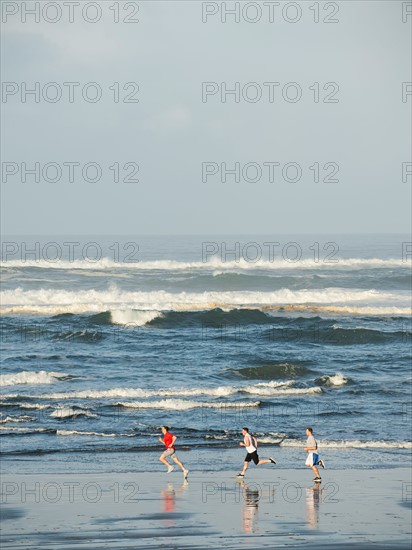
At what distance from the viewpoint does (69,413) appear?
27.3 meters

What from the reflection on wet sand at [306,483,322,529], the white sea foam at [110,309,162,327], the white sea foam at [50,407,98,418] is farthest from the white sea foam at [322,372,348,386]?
the white sea foam at [110,309,162,327]

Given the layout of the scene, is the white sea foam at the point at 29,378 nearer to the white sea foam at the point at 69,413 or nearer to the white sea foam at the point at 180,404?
the white sea foam at the point at 180,404

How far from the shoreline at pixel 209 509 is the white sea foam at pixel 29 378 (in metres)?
13.1

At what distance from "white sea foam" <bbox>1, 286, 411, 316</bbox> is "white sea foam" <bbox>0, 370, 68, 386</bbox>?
20.8m

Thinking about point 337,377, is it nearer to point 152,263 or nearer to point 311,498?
point 311,498

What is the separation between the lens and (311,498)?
58.7 feet

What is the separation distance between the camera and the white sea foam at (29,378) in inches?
1288

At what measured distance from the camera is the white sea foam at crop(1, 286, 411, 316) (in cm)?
5616

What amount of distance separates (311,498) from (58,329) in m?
30.4

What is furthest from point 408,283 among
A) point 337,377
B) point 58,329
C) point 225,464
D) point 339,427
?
point 225,464

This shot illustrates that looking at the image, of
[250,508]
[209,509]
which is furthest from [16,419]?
[250,508]

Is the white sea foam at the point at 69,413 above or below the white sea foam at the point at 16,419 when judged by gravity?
above

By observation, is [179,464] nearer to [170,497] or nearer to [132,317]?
[170,497]

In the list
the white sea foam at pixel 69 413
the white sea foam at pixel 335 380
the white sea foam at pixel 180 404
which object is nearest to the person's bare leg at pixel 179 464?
the white sea foam at pixel 69 413
